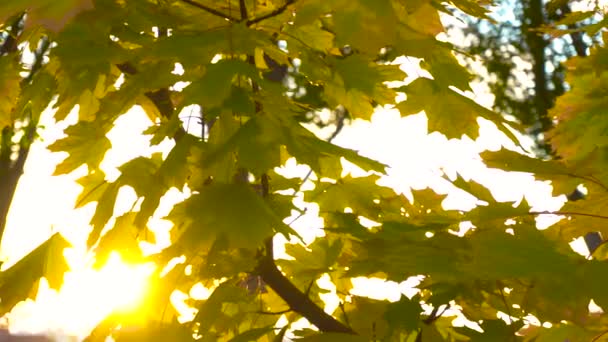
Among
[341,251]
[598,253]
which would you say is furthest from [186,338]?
[598,253]

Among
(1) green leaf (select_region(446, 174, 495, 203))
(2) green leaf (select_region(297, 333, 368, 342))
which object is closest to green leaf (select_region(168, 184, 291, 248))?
(2) green leaf (select_region(297, 333, 368, 342))

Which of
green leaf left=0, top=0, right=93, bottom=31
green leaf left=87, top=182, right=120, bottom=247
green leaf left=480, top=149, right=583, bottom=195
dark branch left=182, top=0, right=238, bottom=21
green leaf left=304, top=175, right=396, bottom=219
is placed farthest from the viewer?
green leaf left=304, top=175, right=396, bottom=219

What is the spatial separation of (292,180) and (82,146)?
2.03 ft

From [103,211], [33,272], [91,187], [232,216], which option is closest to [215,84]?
[232,216]

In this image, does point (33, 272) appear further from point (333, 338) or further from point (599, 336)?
point (599, 336)

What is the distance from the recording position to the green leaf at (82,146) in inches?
76.7

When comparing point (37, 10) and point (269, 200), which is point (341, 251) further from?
point (37, 10)

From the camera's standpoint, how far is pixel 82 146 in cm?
201

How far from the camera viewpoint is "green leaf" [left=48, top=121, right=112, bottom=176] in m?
1.95

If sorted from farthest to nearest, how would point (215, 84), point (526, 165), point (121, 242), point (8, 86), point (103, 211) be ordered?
point (8, 86) < point (121, 242) < point (103, 211) < point (526, 165) < point (215, 84)

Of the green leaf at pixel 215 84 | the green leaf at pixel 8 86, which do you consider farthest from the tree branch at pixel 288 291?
the green leaf at pixel 8 86

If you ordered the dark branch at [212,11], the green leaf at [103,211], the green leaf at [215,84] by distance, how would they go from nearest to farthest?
1. the green leaf at [215,84]
2. the dark branch at [212,11]
3. the green leaf at [103,211]

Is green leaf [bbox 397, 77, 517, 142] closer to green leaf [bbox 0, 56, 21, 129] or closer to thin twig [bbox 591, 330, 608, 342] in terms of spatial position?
thin twig [bbox 591, 330, 608, 342]

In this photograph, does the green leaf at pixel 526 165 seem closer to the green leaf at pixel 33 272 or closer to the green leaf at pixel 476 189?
the green leaf at pixel 476 189
